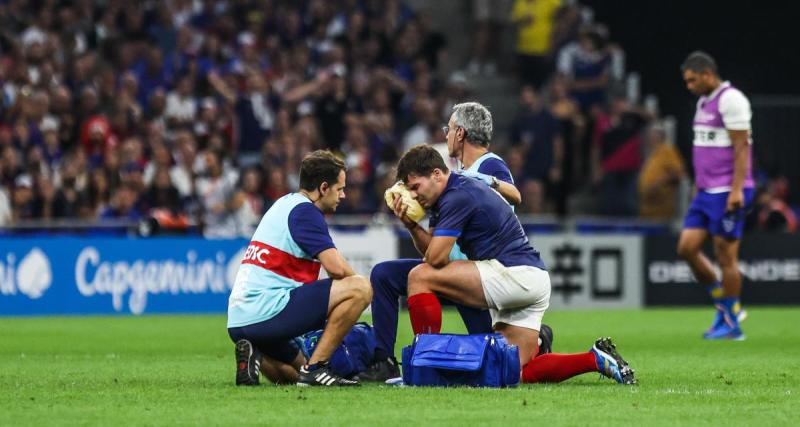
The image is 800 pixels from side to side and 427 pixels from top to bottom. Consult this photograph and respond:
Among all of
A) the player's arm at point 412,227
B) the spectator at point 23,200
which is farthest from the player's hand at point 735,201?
the spectator at point 23,200

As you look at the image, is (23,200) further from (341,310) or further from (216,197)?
(341,310)

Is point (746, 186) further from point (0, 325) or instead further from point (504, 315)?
point (0, 325)

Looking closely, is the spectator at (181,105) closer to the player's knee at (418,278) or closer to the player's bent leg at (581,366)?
the player's knee at (418,278)

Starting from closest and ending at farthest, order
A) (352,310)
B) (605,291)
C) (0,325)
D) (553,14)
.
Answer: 1. (352,310)
2. (0,325)
3. (605,291)
4. (553,14)

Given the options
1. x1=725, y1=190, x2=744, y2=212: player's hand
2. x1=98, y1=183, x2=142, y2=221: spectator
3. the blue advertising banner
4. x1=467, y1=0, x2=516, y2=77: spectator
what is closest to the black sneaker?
x1=725, y1=190, x2=744, y2=212: player's hand

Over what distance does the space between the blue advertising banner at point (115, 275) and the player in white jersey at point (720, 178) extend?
7206 mm

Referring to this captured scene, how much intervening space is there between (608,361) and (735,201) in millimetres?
4778

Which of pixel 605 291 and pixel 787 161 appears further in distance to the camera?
pixel 787 161

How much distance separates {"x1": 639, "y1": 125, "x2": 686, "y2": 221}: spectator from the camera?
22172 mm

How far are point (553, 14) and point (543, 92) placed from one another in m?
1.72

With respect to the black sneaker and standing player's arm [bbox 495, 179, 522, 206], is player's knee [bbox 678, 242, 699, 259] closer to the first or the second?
standing player's arm [bbox 495, 179, 522, 206]

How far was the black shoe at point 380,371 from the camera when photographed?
33.0 feet

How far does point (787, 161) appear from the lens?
23516 millimetres

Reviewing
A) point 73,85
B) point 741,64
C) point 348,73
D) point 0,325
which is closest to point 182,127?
point 73,85
